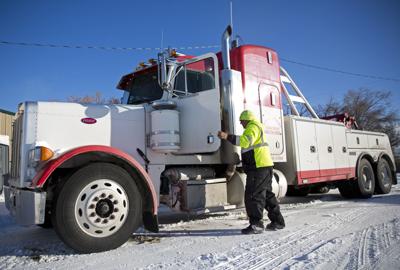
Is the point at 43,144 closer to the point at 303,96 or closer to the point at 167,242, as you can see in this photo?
the point at 167,242

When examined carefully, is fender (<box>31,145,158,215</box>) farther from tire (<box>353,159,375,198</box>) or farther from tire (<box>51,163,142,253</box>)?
tire (<box>353,159,375,198</box>)

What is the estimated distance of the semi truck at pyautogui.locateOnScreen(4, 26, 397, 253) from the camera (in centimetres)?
366

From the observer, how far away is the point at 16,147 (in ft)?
14.1

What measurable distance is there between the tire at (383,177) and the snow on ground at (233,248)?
14.1ft

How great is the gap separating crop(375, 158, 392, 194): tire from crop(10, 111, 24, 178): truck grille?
29.6ft

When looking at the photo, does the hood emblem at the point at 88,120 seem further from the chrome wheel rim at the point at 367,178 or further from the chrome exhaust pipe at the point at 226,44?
the chrome wheel rim at the point at 367,178

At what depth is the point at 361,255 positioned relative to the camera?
323cm

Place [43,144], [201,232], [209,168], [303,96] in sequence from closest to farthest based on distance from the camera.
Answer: [43,144], [201,232], [209,168], [303,96]

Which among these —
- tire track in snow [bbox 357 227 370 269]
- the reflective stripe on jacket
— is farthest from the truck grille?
tire track in snow [bbox 357 227 370 269]

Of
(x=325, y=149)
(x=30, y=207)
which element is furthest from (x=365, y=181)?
(x=30, y=207)

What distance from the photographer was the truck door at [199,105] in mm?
4938

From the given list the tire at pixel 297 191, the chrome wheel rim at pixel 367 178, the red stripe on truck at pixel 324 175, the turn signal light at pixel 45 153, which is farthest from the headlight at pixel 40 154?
the chrome wheel rim at pixel 367 178

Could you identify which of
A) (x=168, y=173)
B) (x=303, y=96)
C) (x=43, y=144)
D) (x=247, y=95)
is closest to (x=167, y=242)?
(x=168, y=173)

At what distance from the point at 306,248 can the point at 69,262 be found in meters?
2.57
